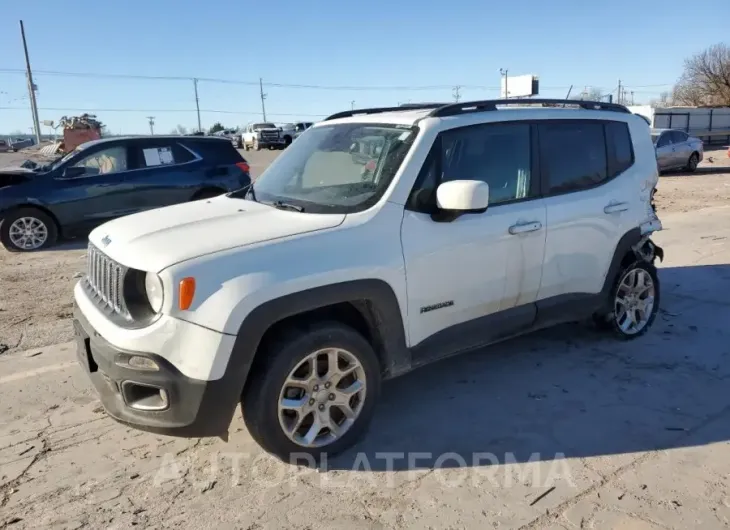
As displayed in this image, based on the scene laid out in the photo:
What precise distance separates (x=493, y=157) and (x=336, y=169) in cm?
105

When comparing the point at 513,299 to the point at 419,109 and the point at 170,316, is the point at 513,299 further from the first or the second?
the point at 170,316

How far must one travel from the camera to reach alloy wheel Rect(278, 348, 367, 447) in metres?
3.22

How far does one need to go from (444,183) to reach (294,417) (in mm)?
1583

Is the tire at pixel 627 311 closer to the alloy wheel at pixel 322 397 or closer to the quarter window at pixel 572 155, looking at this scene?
the quarter window at pixel 572 155

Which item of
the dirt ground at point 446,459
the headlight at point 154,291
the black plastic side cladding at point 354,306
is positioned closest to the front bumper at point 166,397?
the black plastic side cladding at point 354,306

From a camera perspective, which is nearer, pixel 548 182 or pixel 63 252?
pixel 548 182

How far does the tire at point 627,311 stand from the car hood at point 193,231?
2.71 metres

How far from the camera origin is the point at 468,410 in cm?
390

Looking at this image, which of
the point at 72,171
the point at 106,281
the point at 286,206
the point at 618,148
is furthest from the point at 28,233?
the point at 618,148

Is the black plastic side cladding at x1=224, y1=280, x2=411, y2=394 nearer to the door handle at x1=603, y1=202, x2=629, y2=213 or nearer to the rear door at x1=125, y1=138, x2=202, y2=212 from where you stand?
the door handle at x1=603, y1=202, x2=629, y2=213

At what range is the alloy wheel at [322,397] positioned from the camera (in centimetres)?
322

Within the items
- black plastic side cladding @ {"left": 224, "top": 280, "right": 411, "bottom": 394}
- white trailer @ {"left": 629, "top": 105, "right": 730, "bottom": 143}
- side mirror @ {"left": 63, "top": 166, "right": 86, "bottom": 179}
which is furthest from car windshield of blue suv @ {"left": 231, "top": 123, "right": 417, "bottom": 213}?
white trailer @ {"left": 629, "top": 105, "right": 730, "bottom": 143}

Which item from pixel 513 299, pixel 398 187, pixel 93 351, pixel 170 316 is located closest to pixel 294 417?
pixel 170 316

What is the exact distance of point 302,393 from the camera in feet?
10.8
